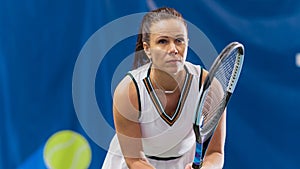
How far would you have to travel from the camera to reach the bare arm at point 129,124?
1244 mm

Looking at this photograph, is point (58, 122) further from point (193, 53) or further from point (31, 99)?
point (193, 53)

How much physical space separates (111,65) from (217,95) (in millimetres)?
552

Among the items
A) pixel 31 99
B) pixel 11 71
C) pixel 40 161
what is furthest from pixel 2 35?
pixel 40 161

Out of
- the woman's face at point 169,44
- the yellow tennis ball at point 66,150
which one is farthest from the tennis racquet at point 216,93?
the yellow tennis ball at point 66,150

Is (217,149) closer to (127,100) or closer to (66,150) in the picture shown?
(127,100)

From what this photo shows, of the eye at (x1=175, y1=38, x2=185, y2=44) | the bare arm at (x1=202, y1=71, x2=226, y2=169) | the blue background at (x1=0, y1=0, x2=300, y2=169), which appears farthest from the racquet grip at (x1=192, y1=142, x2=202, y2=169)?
the blue background at (x1=0, y1=0, x2=300, y2=169)

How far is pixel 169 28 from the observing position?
118cm

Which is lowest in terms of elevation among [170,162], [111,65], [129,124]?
[170,162]

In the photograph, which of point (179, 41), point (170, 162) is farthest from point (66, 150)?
point (179, 41)

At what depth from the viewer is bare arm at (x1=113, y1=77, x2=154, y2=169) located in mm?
1244

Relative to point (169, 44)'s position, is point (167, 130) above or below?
below

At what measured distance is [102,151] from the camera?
1760 millimetres

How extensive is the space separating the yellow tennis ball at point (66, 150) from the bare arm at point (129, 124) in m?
0.51

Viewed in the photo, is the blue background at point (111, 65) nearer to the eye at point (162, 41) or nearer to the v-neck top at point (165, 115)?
the v-neck top at point (165, 115)
